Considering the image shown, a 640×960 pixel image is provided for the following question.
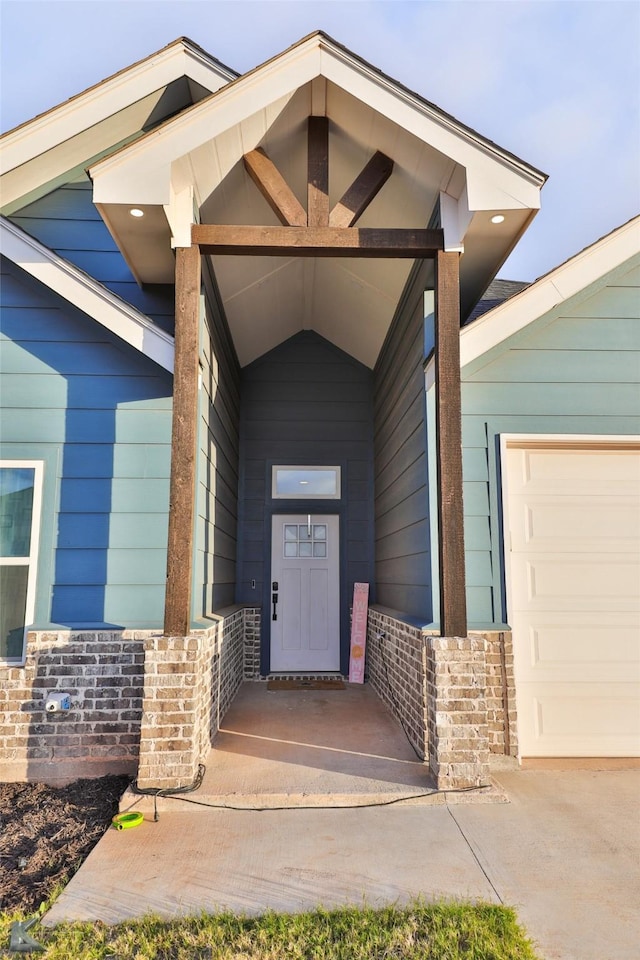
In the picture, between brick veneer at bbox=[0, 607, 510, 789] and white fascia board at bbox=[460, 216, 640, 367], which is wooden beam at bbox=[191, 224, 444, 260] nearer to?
white fascia board at bbox=[460, 216, 640, 367]

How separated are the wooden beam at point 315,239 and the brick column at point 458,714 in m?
2.43

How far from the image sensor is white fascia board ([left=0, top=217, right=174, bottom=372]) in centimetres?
408

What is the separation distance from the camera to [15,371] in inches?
171

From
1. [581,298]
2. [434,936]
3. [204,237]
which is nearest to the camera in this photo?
[434,936]

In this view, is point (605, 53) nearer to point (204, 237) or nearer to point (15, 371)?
point (204, 237)

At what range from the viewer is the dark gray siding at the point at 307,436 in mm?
6895

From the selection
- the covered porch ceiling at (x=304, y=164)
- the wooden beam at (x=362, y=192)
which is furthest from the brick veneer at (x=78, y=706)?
the wooden beam at (x=362, y=192)

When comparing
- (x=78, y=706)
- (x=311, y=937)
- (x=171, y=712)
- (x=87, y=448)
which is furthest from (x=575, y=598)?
(x=87, y=448)

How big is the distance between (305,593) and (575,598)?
3.38m

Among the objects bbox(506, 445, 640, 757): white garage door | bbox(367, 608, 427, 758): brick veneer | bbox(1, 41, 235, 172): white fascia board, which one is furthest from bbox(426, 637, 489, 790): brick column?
bbox(1, 41, 235, 172): white fascia board

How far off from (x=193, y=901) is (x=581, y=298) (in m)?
4.37

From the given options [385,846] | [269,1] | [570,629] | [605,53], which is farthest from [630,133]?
[385,846]

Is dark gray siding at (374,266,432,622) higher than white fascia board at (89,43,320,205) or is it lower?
lower

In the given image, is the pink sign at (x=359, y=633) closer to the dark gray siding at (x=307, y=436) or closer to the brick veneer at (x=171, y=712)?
the dark gray siding at (x=307, y=436)
